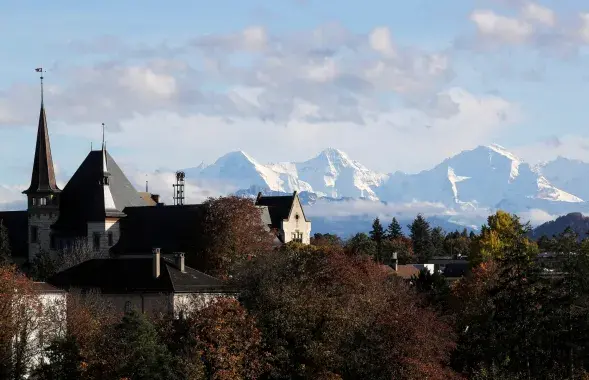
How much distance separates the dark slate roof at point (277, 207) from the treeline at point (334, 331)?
47.0 meters

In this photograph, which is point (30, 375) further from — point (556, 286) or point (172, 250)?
point (172, 250)

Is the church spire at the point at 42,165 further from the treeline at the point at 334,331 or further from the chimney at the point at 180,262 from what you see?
the treeline at the point at 334,331

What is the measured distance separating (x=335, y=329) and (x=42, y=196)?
55927 millimetres

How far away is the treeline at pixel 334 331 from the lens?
68688 millimetres

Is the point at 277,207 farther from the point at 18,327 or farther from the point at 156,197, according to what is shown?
the point at 18,327

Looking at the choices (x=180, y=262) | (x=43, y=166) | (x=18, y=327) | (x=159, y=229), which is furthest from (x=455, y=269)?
(x=18, y=327)

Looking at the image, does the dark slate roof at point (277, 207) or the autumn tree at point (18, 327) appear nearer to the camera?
the autumn tree at point (18, 327)

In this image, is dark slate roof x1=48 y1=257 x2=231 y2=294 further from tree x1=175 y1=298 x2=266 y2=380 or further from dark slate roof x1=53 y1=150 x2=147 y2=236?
dark slate roof x1=53 y1=150 x2=147 y2=236

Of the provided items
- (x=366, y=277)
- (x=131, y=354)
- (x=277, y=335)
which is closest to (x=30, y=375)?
(x=131, y=354)

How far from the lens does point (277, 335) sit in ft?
245

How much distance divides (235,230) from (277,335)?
33203 millimetres

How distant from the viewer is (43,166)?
12244cm

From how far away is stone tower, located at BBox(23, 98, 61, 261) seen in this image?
122m

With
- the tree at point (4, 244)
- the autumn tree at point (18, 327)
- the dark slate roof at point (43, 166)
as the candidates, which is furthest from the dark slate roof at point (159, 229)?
the autumn tree at point (18, 327)
